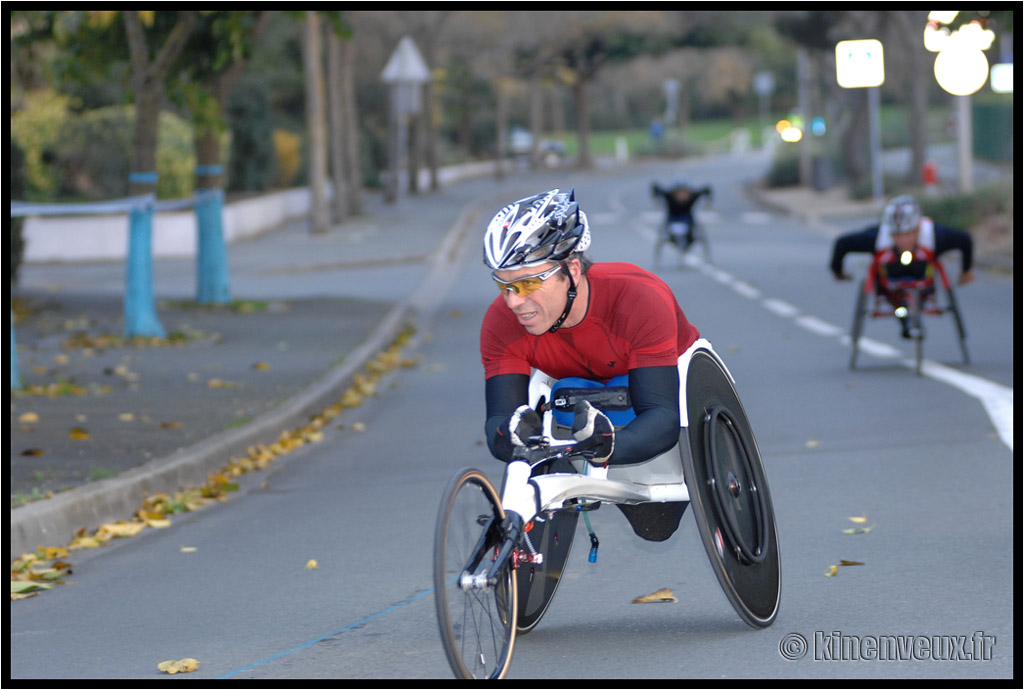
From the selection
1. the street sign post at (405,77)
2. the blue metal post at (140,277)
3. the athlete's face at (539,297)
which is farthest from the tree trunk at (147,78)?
the street sign post at (405,77)

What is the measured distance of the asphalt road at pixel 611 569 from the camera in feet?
16.5

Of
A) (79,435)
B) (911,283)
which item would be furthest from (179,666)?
(911,283)

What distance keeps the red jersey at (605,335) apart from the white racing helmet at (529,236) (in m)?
0.23

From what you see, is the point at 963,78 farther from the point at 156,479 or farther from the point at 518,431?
the point at 518,431

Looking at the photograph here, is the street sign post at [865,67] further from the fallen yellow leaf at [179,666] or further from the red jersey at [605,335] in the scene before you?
the fallen yellow leaf at [179,666]

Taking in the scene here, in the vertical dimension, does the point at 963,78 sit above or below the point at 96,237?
above

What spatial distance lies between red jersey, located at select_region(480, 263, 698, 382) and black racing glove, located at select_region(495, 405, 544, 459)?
0.86 ft

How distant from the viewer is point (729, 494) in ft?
16.9

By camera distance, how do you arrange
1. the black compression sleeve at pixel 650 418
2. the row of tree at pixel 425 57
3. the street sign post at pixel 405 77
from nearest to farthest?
1. the black compression sleeve at pixel 650 418
2. the row of tree at pixel 425 57
3. the street sign post at pixel 405 77

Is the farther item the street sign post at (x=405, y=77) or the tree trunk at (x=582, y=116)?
the tree trunk at (x=582, y=116)

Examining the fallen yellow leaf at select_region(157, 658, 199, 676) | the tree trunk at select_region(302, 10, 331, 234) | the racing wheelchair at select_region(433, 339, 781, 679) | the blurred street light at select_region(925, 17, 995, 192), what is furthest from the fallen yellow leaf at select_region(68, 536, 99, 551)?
the tree trunk at select_region(302, 10, 331, 234)

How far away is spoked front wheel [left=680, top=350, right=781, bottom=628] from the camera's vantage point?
491 cm

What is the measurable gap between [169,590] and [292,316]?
447 inches

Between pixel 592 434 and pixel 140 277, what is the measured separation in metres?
11.1
